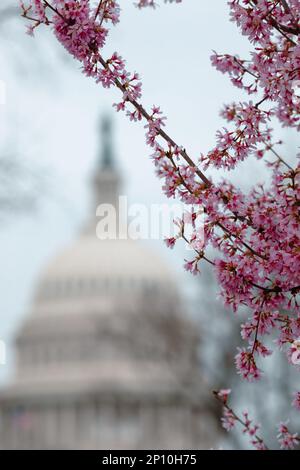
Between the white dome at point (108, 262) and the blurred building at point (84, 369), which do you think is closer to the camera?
the blurred building at point (84, 369)

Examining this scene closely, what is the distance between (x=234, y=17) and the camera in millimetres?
6250


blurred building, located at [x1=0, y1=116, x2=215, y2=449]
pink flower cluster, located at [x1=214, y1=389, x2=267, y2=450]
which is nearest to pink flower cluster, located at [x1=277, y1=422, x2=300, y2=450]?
pink flower cluster, located at [x1=214, y1=389, x2=267, y2=450]

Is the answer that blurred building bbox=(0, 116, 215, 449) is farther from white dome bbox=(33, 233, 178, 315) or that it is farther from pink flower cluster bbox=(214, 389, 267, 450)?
pink flower cluster bbox=(214, 389, 267, 450)

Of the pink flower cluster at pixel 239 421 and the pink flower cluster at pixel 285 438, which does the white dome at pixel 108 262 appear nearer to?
the pink flower cluster at pixel 239 421

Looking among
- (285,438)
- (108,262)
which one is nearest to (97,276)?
(108,262)

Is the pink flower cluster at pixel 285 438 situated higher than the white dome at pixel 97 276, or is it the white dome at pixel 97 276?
the white dome at pixel 97 276

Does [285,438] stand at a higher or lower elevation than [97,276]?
lower

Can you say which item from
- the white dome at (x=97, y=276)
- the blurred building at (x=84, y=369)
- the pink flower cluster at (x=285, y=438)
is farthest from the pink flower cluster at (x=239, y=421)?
the white dome at (x=97, y=276)

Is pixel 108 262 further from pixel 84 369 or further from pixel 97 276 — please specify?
pixel 84 369

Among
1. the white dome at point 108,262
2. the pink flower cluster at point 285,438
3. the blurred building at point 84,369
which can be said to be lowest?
the pink flower cluster at point 285,438

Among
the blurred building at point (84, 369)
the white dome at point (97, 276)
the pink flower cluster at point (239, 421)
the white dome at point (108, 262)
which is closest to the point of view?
the pink flower cluster at point (239, 421)

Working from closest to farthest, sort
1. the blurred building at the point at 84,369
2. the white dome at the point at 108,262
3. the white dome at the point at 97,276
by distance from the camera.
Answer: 1. the blurred building at the point at 84,369
2. the white dome at the point at 97,276
3. the white dome at the point at 108,262

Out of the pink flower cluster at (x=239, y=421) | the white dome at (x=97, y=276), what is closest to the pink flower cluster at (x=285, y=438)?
the pink flower cluster at (x=239, y=421)
